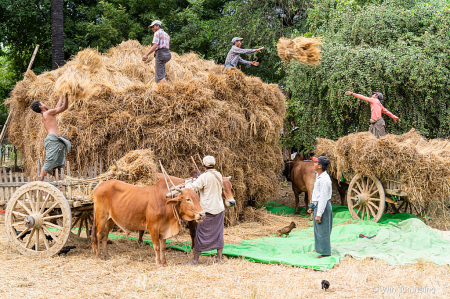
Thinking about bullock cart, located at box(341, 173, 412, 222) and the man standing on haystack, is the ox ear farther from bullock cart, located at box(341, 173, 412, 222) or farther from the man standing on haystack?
bullock cart, located at box(341, 173, 412, 222)

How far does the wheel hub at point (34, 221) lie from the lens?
21.6ft

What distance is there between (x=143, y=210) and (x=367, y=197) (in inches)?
221

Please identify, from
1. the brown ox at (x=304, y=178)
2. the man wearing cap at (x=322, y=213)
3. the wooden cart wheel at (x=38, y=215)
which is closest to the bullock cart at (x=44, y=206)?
the wooden cart wheel at (x=38, y=215)

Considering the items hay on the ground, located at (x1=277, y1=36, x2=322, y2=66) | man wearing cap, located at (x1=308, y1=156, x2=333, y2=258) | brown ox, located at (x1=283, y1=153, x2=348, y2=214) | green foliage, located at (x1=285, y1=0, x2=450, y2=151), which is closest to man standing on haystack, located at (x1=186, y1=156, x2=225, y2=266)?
man wearing cap, located at (x1=308, y1=156, x2=333, y2=258)

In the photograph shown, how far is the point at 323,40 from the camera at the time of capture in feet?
41.7

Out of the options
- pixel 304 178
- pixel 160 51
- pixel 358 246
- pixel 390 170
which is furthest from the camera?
pixel 304 178

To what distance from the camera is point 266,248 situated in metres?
7.62

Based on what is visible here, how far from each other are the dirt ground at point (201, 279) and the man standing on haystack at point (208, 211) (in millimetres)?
309

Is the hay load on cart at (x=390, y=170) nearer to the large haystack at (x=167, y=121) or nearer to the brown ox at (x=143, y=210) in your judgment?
the large haystack at (x=167, y=121)

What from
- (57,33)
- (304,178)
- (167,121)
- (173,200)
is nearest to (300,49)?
(304,178)

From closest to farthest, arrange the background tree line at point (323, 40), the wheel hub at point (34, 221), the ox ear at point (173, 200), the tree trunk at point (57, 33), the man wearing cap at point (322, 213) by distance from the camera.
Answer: the ox ear at point (173, 200) → the wheel hub at point (34, 221) → the man wearing cap at point (322, 213) → the background tree line at point (323, 40) → the tree trunk at point (57, 33)

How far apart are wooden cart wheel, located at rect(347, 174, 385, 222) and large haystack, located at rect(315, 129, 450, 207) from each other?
0.92 feet

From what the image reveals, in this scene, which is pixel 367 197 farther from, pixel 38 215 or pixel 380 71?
pixel 38 215

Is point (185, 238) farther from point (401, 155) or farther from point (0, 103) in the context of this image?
point (0, 103)
